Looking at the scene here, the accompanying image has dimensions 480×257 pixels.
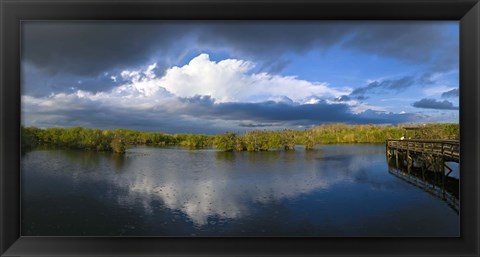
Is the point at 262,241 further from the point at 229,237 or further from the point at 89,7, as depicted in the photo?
the point at 89,7

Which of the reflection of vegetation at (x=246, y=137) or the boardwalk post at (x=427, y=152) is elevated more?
the reflection of vegetation at (x=246, y=137)

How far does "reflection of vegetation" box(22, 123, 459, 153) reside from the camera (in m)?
5.87

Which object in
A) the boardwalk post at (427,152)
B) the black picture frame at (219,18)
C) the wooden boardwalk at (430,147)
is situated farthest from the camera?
the boardwalk post at (427,152)

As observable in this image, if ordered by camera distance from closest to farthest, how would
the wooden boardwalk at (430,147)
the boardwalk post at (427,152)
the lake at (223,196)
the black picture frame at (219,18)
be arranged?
the black picture frame at (219,18) → the lake at (223,196) → the wooden boardwalk at (430,147) → the boardwalk post at (427,152)

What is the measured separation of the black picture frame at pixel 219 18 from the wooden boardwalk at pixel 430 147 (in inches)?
157

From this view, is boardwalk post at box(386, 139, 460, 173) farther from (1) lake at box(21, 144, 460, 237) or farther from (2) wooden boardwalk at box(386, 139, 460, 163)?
(1) lake at box(21, 144, 460, 237)

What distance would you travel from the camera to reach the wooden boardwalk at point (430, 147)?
5809mm

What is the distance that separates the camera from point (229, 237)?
2.07 meters

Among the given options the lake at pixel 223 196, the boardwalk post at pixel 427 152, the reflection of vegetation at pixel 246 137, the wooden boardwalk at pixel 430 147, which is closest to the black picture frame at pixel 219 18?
the lake at pixel 223 196

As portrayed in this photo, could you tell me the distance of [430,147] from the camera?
707 centimetres

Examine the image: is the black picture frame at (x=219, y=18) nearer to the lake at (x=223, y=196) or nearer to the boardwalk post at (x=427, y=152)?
the lake at (x=223, y=196)

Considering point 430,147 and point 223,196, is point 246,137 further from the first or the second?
point 430,147

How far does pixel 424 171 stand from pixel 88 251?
8.39 meters

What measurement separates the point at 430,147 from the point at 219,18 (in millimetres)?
6952
